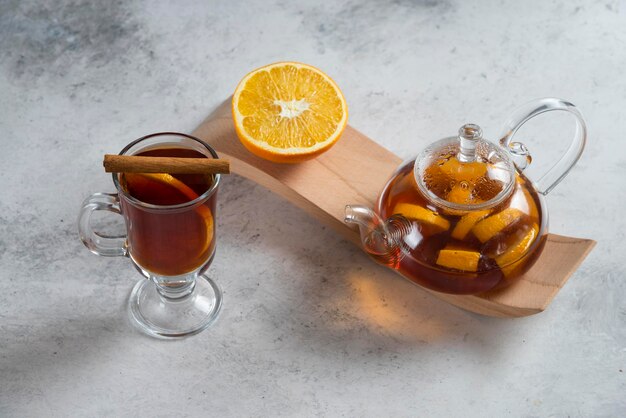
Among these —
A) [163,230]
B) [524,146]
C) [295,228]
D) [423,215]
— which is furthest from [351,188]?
[163,230]

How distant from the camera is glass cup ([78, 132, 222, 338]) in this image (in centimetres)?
140

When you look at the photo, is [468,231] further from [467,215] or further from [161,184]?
[161,184]

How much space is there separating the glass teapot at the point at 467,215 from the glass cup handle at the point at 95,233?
0.41 m

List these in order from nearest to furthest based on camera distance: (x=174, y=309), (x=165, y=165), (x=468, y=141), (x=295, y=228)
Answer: (x=165, y=165) → (x=468, y=141) → (x=174, y=309) → (x=295, y=228)

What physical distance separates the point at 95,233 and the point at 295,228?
1.42 feet

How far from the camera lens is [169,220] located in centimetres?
139

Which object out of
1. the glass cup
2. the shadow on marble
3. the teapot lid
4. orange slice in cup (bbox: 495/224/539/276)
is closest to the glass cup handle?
the glass cup

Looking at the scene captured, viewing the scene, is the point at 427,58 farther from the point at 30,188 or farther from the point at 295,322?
the point at 30,188

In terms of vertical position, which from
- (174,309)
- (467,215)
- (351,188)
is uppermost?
(467,215)

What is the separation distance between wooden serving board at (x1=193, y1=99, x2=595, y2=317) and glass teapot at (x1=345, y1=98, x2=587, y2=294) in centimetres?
5

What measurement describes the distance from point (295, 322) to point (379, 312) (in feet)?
0.53

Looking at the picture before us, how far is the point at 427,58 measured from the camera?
2086 millimetres

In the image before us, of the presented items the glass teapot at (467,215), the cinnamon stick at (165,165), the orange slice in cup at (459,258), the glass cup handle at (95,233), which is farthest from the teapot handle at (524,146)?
the glass cup handle at (95,233)

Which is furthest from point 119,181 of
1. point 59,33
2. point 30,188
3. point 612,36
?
point 612,36
